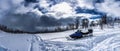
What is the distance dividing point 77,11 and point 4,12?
87cm

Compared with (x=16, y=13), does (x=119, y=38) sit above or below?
below

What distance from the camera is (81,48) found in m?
4.72

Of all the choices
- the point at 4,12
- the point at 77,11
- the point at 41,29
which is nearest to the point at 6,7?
the point at 4,12

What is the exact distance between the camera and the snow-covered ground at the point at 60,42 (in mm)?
4730

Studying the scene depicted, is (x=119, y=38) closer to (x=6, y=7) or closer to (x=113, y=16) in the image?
(x=113, y=16)

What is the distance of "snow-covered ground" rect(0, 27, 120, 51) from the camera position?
473 cm

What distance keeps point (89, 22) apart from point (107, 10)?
0.81ft

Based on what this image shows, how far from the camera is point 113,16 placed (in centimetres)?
477

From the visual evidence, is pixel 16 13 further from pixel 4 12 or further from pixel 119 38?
pixel 119 38

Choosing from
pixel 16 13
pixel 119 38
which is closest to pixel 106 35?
pixel 119 38

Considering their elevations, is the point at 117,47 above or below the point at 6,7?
below

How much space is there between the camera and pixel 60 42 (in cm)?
479

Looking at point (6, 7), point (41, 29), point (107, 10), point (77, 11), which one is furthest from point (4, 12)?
point (107, 10)

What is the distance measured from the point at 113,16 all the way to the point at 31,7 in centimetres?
97
